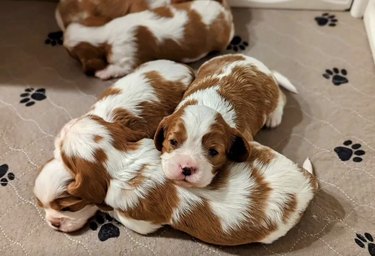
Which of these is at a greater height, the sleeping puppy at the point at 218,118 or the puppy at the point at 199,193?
the sleeping puppy at the point at 218,118

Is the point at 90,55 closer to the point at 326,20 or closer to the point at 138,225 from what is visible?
the point at 138,225

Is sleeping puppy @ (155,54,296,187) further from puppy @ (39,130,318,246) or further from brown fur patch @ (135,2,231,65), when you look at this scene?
brown fur patch @ (135,2,231,65)

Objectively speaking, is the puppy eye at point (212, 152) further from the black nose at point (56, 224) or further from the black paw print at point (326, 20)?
the black paw print at point (326, 20)

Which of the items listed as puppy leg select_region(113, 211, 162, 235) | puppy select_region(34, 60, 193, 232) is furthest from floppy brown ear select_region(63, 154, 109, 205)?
puppy leg select_region(113, 211, 162, 235)

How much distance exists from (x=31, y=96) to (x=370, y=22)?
1590 mm

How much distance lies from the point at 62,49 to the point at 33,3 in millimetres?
412

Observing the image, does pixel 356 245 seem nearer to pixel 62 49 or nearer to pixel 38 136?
pixel 38 136

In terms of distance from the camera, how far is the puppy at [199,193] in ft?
4.91

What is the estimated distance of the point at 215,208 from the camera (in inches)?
59.1

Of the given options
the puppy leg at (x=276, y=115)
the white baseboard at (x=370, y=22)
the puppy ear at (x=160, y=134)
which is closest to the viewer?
the puppy ear at (x=160, y=134)

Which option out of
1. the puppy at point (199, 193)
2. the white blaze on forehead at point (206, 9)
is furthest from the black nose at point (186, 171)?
the white blaze on forehead at point (206, 9)

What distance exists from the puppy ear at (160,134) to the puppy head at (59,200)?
0.94 feet

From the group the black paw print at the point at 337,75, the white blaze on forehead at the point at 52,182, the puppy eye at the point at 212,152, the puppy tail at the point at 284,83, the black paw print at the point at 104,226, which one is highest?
the puppy eye at the point at 212,152

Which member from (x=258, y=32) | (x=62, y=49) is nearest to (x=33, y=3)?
(x=62, y=49)
